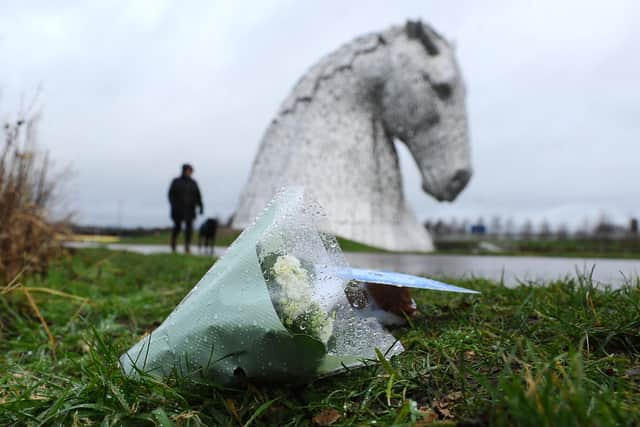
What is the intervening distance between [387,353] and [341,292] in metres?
0.19

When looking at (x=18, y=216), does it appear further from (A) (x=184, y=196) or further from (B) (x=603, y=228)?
(B) (x=603, y=228)

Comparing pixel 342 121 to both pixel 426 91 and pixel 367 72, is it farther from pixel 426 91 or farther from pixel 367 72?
pixel 426 91

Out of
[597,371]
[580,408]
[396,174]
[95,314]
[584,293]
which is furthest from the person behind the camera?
[396,174]

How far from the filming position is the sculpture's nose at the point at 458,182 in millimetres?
10492

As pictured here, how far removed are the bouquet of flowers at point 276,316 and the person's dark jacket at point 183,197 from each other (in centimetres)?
658

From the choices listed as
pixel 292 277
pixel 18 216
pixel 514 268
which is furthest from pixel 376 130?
pixel 292 277

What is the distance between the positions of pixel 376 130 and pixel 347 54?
1871 millimetres

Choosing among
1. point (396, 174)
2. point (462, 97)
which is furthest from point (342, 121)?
point (462, 97)

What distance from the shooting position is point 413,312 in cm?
192

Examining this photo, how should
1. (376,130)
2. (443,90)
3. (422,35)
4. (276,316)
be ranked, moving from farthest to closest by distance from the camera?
(376,130), (422,35), (443,90), (276,316)

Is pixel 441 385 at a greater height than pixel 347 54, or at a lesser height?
lesser

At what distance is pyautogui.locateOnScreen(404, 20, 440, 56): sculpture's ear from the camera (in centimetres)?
1045

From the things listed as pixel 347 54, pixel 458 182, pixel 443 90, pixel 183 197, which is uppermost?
pixel 347 54

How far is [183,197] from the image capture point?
7.63m
